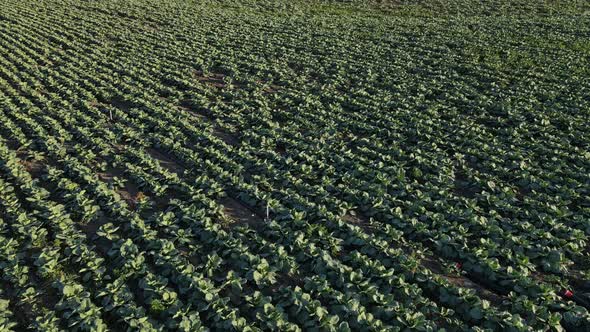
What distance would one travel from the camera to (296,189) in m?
10.7

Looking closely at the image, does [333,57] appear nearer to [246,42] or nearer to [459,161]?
[246,42]

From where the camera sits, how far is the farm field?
7324 mm

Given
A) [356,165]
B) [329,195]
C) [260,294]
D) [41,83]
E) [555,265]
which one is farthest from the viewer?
[41,83]

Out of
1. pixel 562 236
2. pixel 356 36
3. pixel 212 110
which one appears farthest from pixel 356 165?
pixel 356 36

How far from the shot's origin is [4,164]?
1163cm

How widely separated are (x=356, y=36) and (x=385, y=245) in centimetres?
2027

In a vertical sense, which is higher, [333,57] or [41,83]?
[333,57]

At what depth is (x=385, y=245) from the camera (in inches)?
333

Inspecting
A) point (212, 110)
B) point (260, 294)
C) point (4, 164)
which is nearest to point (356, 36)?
point (212, 110)

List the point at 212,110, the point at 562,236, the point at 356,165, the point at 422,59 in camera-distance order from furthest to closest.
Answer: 1. the point at 422,59
2. the point at 212,110
3. the point at 356,165
4. the point at 562,236

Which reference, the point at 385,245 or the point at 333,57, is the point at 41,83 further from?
the point at 385,245

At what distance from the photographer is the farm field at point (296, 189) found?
24.0ft

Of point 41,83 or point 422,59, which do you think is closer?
point 41,83

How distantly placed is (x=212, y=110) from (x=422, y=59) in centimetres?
1130
